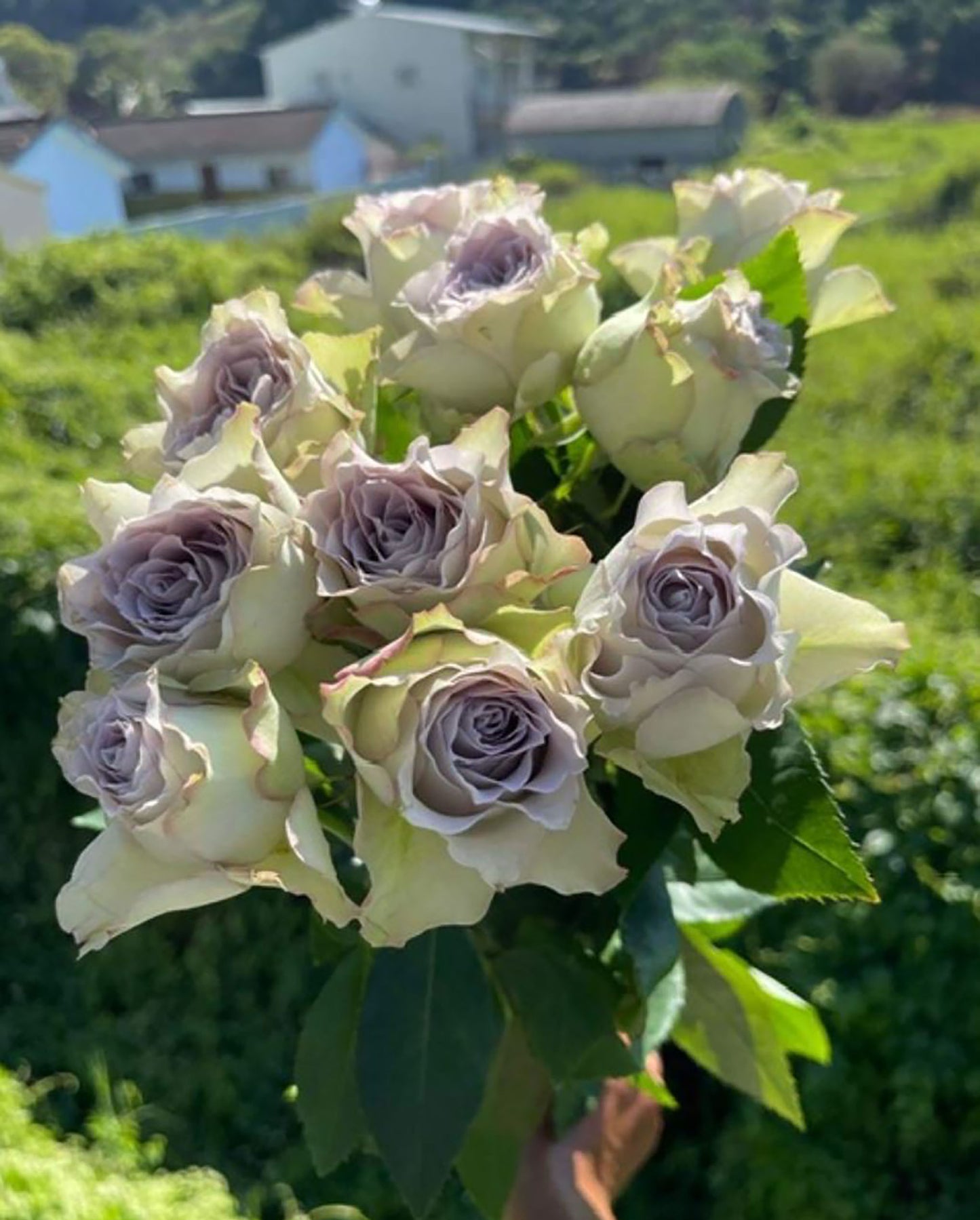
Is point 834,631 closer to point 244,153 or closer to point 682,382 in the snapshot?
point 682,382

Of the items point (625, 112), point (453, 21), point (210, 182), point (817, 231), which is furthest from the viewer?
point (453, 21)

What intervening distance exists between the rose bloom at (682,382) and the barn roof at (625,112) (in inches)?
929

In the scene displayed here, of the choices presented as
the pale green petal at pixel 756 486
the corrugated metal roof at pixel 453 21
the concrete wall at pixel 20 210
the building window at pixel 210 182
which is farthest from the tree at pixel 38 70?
the pale green petal at pixel 756 486

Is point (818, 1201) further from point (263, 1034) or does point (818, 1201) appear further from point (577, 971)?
point (577, 971)

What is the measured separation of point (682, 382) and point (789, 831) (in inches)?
8.4

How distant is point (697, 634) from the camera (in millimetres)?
486

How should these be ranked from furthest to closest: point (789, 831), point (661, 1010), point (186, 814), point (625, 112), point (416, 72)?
point (416, 72)
point (625, 112)
point (661, 1010)
point (789, 831)
point (186, 814)

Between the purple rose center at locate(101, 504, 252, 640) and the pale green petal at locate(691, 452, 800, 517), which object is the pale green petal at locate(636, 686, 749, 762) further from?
the purple rose center at locate(101, 504, 252, 640)

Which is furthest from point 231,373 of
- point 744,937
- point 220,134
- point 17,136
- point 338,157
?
point 220,134

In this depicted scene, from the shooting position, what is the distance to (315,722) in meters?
0.56

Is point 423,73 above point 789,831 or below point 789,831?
below

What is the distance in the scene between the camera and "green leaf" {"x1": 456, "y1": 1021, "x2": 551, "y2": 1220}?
88 centimetres

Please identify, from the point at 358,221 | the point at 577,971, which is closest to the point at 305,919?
the point at 577,971

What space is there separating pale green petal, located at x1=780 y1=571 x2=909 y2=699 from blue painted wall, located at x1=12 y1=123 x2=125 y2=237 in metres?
18.8
